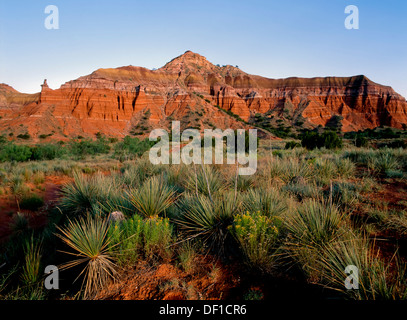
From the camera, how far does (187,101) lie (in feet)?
217

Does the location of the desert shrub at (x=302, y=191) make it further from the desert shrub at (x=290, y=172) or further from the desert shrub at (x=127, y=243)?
the desert shrub at (x=127, y=243)

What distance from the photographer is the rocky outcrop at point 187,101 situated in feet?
186

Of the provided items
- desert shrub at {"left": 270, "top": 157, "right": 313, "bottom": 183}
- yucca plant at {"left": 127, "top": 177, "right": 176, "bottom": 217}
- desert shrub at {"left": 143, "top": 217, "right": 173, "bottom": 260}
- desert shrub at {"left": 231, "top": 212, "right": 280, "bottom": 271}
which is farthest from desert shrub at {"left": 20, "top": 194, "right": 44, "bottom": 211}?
desert shrub at {"left": 270, "top": 157, "right": 313, "bottom": 183}

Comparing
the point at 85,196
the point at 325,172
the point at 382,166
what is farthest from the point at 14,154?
the point at 382,166

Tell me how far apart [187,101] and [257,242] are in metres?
65.8

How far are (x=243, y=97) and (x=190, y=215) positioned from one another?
85630mm

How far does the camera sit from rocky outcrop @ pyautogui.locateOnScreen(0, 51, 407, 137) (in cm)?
5672

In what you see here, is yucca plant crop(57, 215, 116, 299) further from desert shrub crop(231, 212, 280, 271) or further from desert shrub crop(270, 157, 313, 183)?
desert shrub crop(270, 157, 313, 183)

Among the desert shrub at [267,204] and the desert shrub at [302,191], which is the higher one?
the desert shrub at [267,204]

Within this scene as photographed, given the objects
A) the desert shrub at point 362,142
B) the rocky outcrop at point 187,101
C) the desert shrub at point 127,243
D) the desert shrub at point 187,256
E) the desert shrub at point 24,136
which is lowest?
the desert shrub at point 187,256

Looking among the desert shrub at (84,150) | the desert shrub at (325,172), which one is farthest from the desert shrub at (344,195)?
the desert shrub at (84,150)

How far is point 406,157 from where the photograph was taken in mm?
9430

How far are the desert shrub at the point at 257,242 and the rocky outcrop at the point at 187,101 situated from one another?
183 feet

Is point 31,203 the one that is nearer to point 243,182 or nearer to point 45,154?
point 243,182
